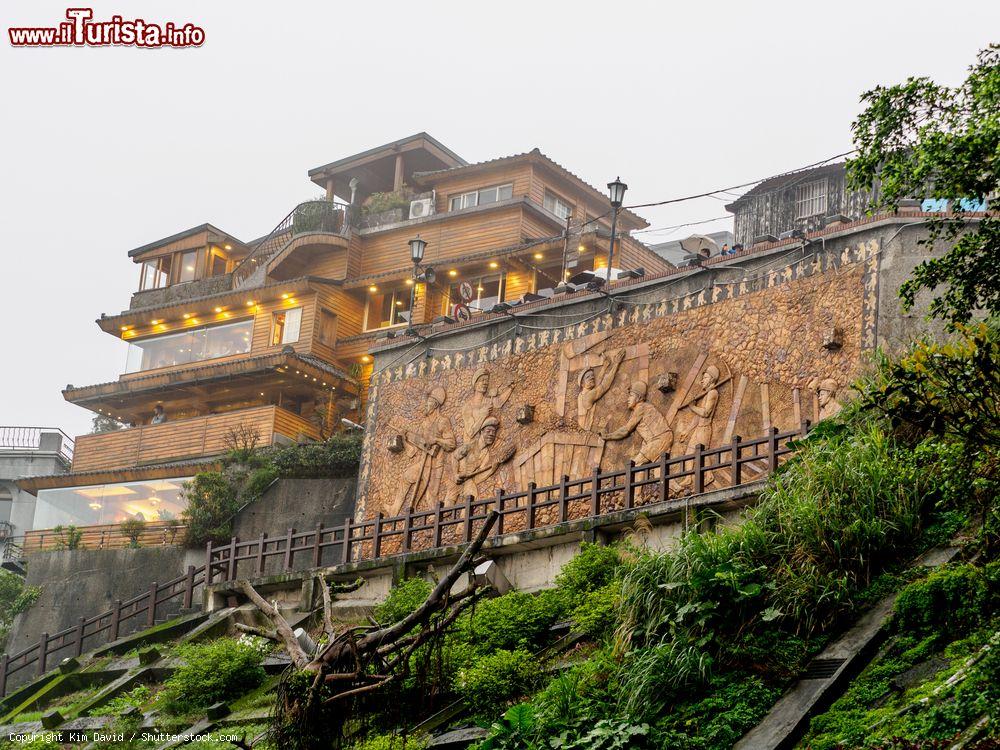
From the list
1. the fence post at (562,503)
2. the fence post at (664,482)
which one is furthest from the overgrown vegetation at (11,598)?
the fence post at (664,482)

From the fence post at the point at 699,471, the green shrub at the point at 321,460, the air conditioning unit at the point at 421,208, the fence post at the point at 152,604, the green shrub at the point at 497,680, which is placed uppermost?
the air conditioning unit at the point at 421,208

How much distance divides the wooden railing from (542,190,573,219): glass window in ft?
47.8

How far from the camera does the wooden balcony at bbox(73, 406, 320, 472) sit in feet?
118

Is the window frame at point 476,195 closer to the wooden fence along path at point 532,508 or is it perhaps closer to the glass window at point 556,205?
the glass window at point 556,205

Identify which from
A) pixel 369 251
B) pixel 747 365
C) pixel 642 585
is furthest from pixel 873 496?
pixel 369 251

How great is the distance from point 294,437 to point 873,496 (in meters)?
24.0

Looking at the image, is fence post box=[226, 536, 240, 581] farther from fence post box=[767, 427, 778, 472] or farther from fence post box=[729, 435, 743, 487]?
fence post box=[767, 427, 778, 472]

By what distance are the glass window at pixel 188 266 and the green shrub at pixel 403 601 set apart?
25949mm

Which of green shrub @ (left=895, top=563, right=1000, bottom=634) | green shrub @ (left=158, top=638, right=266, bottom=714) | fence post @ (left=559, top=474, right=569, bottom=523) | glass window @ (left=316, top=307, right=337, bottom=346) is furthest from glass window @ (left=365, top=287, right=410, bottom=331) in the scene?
green shrub @ (left=895, top=563, right=1000, bottom=634)

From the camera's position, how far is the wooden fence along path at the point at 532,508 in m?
18.8

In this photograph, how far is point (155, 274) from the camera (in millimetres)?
45000

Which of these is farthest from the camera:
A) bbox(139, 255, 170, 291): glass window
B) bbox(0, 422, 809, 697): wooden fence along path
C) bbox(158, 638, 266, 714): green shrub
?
bbox(139, 255, 170, 291): glass window

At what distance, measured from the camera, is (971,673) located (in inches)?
406

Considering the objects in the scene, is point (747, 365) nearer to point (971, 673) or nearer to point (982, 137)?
point (982, 137)
